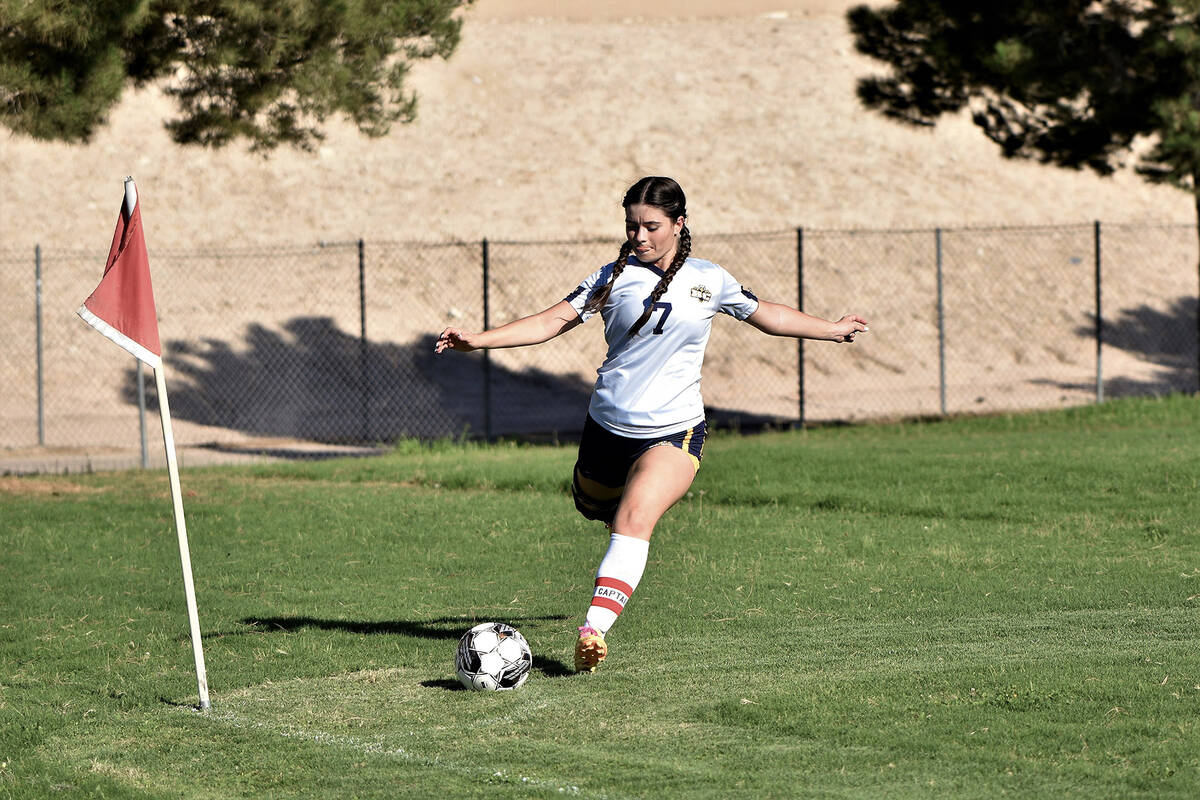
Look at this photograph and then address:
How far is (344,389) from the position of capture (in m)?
27.4

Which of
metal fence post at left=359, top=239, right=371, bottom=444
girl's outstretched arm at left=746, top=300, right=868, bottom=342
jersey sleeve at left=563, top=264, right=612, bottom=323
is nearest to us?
jersey sleeve at left=563, top=264, right=612, bottom=323

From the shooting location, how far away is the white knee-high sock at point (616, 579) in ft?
21.4

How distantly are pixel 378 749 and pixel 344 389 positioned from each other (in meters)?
22.2

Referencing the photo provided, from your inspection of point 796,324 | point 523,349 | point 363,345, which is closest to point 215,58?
point 363,345

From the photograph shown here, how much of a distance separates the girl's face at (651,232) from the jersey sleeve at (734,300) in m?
0.31

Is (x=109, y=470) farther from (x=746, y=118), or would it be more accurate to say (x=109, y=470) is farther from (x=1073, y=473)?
(x=746, y=118)

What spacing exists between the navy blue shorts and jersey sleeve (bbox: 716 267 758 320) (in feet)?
1.80

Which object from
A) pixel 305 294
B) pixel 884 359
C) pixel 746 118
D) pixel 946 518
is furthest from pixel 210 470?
pixel 746 118

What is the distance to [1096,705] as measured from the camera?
5.84m

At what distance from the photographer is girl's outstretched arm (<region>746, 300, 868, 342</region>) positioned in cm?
707

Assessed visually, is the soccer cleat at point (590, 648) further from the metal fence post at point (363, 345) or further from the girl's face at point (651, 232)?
the metal fence post at point (363, 345)

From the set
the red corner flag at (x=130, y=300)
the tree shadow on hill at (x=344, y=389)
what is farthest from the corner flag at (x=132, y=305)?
the tree shadow on hill at (x=344, y=389)

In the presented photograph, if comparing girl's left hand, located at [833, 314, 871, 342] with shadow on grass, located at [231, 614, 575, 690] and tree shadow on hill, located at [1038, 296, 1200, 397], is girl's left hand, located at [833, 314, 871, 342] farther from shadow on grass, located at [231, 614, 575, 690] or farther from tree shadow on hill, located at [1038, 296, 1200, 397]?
tree shadow on hill, located at [1038, 296, 1200, 397]

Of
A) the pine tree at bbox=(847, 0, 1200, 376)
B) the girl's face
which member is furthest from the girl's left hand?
the pine tree at bbox=(847, 0, 1200, 376)
